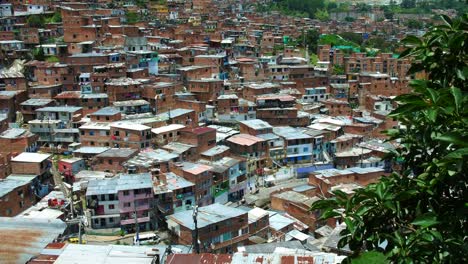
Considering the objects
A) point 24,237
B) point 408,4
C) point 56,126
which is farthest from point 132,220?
point 408,4

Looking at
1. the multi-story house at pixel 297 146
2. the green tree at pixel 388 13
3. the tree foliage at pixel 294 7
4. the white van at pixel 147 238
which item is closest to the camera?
the white van at pixel 147 238

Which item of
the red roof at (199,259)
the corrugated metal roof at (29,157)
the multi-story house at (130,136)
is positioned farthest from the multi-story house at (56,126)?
the red roof at (199,259)

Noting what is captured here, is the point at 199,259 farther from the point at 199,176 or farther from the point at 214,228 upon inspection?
the point at 199,176

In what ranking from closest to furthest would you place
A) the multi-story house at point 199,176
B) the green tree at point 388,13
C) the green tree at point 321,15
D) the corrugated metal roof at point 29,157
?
1. the multi-story house at point 199,176
2. the corrugated metal roof at point 29,157
3. the green tree at point 321,15
4. the green tree at point 388,13

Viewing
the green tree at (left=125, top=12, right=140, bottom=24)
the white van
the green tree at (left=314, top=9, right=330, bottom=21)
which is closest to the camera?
the white van

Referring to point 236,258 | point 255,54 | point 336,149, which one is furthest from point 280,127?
point 236,258

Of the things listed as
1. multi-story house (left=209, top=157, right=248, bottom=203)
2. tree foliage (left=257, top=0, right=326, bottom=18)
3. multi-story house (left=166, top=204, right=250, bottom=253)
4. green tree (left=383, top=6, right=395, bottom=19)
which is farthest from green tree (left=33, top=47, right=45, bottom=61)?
green tree (left=383, top=6, right=395, bottom=19)

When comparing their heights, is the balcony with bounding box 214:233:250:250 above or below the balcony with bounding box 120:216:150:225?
below

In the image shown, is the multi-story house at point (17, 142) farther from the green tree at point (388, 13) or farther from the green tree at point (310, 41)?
the green tree at point (388, 13)

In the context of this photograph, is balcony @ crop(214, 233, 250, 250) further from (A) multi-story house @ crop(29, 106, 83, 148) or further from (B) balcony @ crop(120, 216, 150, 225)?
(A) multi-story house @ crop(29, 106, 83, 148)

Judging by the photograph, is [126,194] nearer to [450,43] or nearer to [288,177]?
[288,177]
